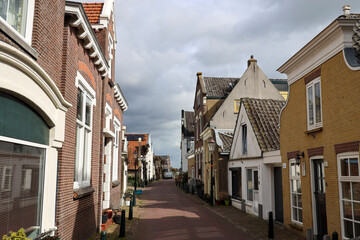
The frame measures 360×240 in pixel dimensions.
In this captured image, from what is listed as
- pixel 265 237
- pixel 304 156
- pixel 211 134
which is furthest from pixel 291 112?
pixel 211 134

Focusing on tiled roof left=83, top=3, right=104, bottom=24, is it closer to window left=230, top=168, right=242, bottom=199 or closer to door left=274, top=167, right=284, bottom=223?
door left=274, top=167, right=284, bottom=223

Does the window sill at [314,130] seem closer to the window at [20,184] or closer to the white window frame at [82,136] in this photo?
the white window frame at [82,136]

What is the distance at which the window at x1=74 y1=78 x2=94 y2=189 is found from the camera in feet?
27.0

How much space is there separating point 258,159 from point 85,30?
33.0ft

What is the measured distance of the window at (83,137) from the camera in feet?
27.0

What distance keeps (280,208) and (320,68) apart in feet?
22.4

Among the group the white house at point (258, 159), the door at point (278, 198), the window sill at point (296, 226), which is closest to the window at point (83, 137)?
the window sill at point (296, 226)

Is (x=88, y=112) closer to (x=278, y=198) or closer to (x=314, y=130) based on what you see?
(x=314, y=130)

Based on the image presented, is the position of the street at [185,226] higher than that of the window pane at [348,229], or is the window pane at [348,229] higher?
the window pane at [348,229]

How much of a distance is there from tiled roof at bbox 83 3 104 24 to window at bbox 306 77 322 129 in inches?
302

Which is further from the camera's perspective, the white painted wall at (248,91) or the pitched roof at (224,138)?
the white painted wall at (248,91)

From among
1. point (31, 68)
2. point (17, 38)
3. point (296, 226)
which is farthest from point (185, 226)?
point (17, 38)

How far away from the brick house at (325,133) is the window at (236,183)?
23.0 ft

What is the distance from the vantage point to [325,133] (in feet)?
29.4
